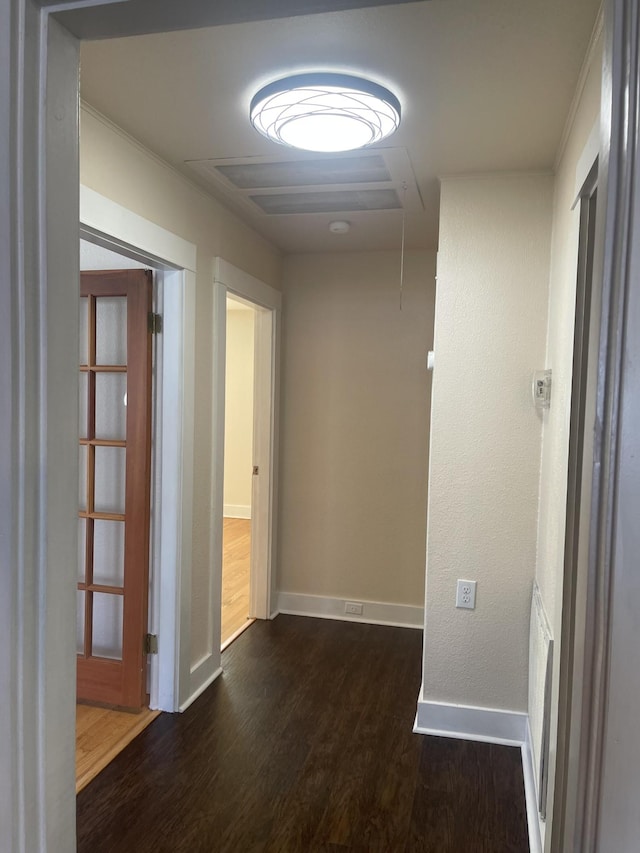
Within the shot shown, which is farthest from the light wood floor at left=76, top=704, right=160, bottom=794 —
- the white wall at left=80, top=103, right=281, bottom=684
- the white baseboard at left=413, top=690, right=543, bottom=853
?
the white baseboard at left=413, top=690, right=543, bottom=853

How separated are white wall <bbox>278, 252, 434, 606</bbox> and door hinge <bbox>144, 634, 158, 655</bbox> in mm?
1432

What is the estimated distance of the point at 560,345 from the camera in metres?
2.05

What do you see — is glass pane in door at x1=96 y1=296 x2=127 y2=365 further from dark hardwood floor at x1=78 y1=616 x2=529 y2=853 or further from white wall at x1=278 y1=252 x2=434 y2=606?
dark hardwood floor at x1=78 y1=616 x2=529 y2=853

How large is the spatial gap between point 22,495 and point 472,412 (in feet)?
6.69

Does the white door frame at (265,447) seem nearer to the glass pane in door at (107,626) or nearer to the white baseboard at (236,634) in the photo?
the white baseboard at (236,634)

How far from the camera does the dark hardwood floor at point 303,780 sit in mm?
1983

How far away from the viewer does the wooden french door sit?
2.66 m

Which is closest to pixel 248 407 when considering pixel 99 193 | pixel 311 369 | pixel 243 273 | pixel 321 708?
pixel 311 369

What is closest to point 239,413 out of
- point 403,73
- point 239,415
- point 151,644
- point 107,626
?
point 239,415

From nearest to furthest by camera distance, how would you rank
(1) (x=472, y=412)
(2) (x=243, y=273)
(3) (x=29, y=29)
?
(3) (x=29, y=29), (1) (x=472, y=412), (2) (x=243, y=273)

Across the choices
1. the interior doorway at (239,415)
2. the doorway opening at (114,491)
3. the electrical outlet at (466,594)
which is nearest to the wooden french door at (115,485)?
the doorway opening at (114,491)

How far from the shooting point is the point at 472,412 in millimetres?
2562

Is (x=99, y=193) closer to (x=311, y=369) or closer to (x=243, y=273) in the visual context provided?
(x=243, y=273)

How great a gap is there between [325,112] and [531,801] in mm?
2407
